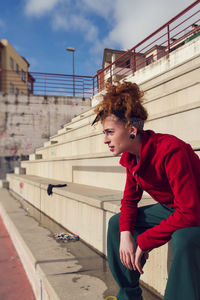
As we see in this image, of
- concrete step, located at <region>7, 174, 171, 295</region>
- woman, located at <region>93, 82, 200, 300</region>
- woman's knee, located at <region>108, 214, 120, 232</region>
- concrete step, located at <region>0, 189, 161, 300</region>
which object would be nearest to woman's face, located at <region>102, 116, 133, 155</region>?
woman, located at <region>93, 82, 200, 300</region>

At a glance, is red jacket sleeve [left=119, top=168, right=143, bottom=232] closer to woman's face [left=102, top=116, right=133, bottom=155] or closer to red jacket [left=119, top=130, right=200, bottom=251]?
red jacket [left=119, top=130, right=200, bottom=251]

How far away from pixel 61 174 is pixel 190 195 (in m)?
4.62

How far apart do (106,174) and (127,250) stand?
2.41 m

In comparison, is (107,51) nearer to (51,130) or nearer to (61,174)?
(51,130)

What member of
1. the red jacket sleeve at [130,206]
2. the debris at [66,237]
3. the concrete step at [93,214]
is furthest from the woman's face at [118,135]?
the debris at [66,237]

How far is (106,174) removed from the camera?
3.69 metres

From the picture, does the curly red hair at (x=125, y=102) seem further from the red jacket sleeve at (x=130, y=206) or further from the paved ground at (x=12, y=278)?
the paved ground at (x=12, y=278)

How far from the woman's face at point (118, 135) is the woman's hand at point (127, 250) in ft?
1.52

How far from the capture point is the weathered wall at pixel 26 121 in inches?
439

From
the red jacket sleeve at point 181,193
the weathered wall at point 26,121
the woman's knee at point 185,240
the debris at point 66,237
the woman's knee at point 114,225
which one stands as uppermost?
the weathered wall at point 26,121

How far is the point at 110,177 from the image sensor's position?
11.7ft

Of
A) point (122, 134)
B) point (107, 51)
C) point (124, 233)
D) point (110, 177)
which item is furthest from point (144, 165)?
point (107, 51)

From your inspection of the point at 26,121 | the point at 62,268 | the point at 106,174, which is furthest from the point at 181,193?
the point at 26,121

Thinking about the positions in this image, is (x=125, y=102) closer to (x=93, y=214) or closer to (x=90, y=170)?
(x=93, y=214)
